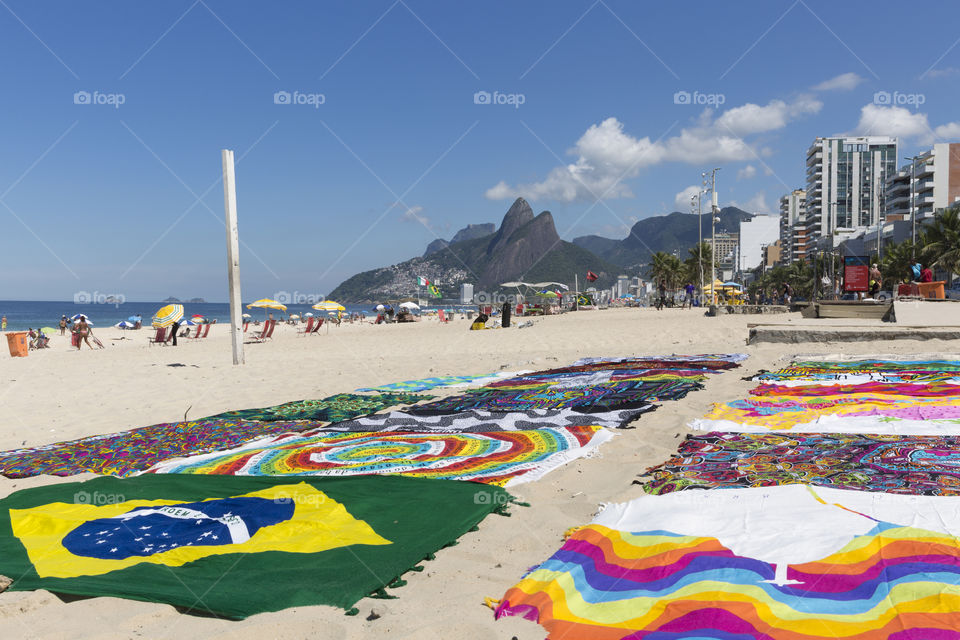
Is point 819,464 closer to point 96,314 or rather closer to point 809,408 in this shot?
point 809,408

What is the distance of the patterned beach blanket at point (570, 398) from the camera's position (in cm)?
565

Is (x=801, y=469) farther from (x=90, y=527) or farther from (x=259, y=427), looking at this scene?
(x=259, y=427)

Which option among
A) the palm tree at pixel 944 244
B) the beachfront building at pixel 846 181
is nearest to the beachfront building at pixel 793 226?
the beachfront building at pixel 846 181

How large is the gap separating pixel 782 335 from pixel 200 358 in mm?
11062

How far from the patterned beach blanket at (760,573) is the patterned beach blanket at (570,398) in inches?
110

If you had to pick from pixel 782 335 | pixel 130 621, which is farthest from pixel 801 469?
pixel 782 335

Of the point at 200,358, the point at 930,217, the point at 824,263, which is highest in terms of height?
the point at 930,217

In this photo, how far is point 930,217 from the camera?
72.2 m

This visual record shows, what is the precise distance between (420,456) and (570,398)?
2.24 meters
